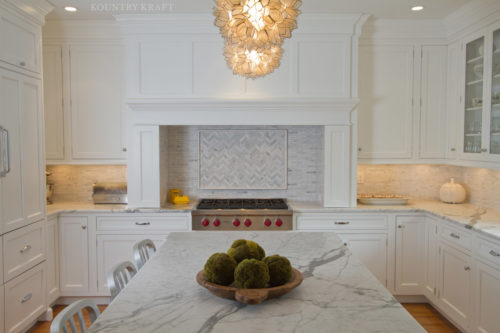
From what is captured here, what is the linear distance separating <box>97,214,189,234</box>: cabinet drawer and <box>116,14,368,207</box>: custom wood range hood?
148 millimetres

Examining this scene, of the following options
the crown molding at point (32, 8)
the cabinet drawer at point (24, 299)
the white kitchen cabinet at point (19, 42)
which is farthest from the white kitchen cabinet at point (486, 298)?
the crown molding at point (32, 8)

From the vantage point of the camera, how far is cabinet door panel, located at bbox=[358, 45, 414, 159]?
12.8 ft

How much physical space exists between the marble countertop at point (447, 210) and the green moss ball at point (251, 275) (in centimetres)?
202

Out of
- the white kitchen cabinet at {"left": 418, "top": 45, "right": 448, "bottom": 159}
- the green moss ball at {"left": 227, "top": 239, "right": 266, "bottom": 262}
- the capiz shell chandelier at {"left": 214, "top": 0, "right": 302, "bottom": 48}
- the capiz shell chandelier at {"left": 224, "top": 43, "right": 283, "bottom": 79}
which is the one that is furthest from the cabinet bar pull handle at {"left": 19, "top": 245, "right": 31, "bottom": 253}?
the white kitchen cabinet at {"left": 418, "top": 45, "right": 448, "bottom": 159}

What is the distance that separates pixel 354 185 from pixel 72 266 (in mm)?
2740

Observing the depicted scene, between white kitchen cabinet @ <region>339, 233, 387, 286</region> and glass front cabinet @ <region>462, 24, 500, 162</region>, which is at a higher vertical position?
glass front cabinet @ <region>462, 24, 500, 162</region>

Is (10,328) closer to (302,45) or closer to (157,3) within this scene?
(157,3)

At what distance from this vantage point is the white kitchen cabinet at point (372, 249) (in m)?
3.74

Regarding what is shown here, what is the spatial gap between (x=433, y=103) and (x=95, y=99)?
3.30 meters

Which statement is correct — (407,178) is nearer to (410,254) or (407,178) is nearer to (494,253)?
(410,254)

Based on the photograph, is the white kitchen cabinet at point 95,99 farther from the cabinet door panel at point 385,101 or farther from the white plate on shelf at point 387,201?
the white plate on shelf at point 387,201

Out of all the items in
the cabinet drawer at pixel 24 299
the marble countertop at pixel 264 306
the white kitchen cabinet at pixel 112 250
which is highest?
the marble countertop at pixel 264 306

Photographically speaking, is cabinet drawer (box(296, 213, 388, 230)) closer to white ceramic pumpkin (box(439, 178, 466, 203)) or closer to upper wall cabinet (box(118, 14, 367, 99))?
white ceramic pumpkin (box(439, 178, 466, 203))

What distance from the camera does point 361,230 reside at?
374 cm
